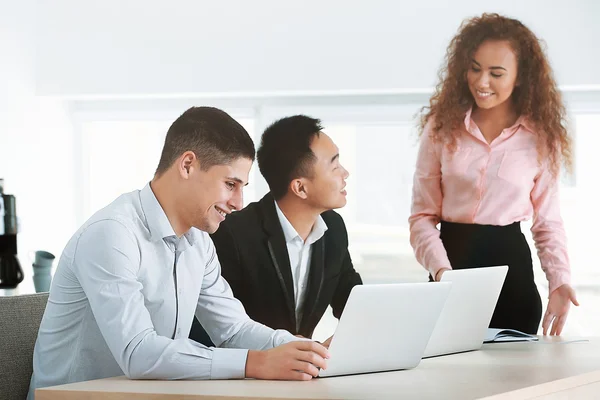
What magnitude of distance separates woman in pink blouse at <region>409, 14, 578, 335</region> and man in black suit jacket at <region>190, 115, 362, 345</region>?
270mm

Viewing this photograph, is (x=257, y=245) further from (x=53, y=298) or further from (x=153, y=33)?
(x=153, y=33)

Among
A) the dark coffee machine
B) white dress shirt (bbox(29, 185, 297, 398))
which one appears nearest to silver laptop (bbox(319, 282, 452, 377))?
white dress shirt (bbox(29, 185, 297, 398))

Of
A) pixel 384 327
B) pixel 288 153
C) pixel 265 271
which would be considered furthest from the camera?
pixel 288 153

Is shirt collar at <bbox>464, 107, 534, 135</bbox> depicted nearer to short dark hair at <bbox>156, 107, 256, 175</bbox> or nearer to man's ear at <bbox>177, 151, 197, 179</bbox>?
short dark hair at <bbox>156, 107, 256, 175</bbox>

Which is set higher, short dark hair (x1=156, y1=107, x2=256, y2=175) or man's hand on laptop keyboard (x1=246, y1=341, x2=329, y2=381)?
short dark hair (x1=156, y1=107, x2=256, y2=175)

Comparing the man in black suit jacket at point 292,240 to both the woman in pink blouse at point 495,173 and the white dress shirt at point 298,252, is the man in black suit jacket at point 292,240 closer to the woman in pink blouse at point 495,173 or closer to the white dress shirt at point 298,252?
the white dress shirt at point 298,252

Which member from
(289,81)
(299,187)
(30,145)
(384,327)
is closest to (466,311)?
(384,327)

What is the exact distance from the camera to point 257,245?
257cm

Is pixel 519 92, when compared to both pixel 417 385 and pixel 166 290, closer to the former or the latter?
pixel 166 290

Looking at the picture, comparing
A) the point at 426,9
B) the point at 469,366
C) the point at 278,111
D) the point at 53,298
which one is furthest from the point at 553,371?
the point at 278,111

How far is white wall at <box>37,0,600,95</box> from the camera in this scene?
403 centimetres

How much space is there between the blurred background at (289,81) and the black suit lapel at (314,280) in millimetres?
1696

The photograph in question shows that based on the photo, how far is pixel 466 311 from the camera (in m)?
1.90

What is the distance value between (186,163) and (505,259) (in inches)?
47.4
